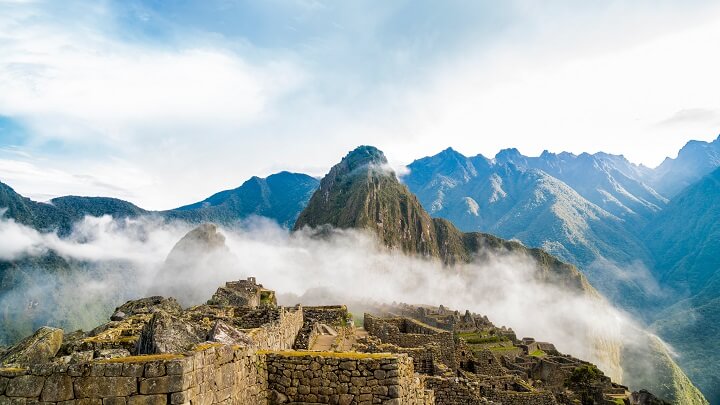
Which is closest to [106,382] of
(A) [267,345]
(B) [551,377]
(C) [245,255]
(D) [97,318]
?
(A) [267,345]

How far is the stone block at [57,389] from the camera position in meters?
5.93

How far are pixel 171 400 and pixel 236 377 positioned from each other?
1.42 metres

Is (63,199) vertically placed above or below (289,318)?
above

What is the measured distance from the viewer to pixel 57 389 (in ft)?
19.6

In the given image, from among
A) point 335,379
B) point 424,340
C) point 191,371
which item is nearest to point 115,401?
point 191,371

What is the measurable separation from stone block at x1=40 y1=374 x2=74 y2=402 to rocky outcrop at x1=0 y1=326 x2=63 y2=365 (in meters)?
2.80

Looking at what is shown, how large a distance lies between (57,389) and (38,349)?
11.7ft

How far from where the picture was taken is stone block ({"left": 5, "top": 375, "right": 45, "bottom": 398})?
19.4 feet

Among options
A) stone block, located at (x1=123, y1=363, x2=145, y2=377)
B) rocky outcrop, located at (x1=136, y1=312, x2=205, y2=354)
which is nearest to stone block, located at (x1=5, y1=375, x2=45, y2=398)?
stone block, located at (x1=123, y1=363, x2=145, y2=377)

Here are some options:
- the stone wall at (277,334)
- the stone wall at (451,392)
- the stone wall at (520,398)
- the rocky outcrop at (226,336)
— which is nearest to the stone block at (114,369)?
the rocky outcrop at (226,336)

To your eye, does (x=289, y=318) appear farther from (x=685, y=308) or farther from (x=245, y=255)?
(x=685, y=308)

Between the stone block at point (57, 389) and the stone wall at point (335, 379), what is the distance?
312cm

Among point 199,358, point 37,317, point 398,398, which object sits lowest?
point 37,317

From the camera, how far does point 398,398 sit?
7875 millimetres
